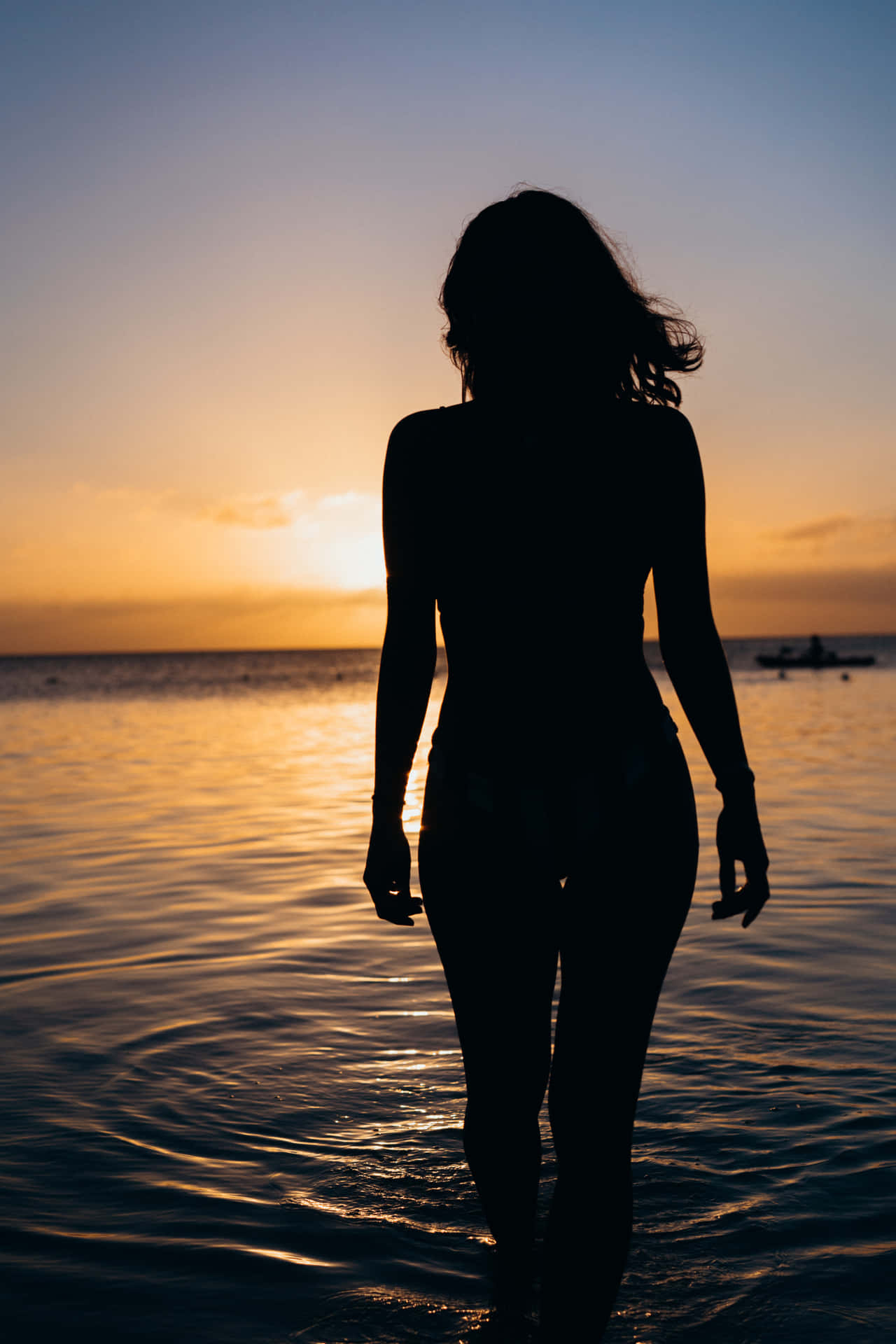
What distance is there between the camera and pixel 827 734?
2267 cm

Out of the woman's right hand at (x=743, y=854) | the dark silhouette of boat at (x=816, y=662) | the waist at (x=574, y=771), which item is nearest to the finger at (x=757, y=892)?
the woman's right hand at (x=743, y=854)

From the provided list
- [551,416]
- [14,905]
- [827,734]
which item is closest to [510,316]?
[551,416]

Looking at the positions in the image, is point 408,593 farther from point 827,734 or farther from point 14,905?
point 827,734

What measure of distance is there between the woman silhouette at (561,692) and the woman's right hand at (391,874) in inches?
1.7

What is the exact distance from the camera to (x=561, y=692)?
6.88ft

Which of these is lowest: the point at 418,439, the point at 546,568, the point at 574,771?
the point at 574,771

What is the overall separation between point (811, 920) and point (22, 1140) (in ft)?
17.1

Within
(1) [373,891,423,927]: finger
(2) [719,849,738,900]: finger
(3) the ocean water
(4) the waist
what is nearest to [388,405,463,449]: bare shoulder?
(4) the waist

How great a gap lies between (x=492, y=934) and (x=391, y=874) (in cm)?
32

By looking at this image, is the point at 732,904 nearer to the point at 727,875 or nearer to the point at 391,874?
the point at 727,875

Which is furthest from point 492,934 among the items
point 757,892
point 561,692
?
point 757,892

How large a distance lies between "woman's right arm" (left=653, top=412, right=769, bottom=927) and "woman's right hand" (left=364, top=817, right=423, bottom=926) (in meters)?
0.64

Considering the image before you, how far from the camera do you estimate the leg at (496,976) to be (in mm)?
2115

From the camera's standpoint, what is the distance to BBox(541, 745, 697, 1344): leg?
6.84ft
